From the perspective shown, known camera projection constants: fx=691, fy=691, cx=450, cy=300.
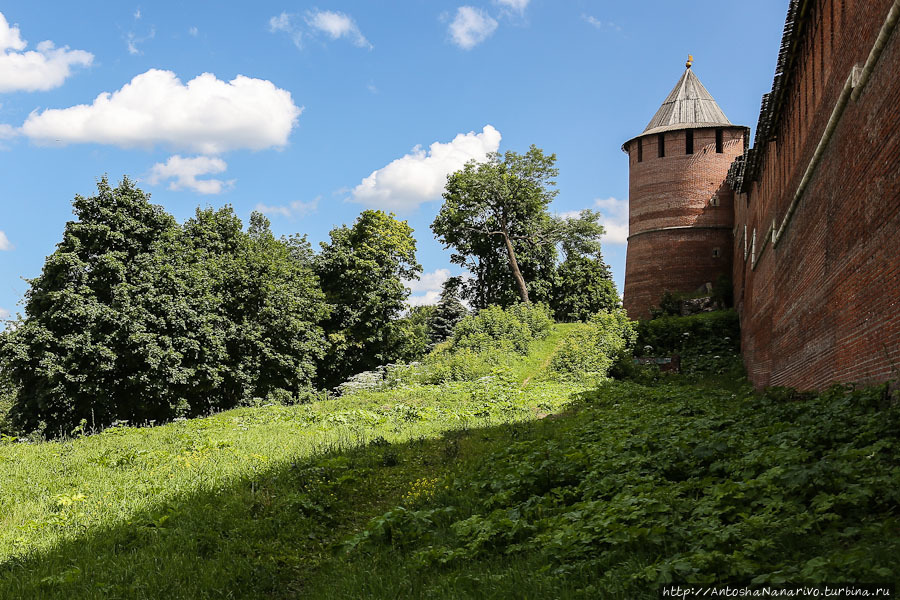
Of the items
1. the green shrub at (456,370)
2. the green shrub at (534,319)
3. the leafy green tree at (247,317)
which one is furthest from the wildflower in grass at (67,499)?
the green shrub at (534,319)

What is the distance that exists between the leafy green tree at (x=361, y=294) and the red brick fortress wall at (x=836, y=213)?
2285cm

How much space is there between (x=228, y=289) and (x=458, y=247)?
16539 millimetres

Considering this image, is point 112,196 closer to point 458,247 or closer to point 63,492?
point 63,492

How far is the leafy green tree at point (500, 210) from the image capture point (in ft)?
132

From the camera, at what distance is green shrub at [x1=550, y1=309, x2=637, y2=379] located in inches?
802

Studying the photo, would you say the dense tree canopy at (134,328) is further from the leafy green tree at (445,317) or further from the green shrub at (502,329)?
→ the leafy green tree at (445,317)

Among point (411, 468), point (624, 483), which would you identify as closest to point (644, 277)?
point (411, 468)

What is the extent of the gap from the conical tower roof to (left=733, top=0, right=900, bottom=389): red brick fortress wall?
17305mm

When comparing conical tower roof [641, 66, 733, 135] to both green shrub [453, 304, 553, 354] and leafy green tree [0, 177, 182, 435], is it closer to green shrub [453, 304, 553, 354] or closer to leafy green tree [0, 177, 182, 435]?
green shrub [453, 304, 553, 354]

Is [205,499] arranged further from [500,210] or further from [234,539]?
[500,210]

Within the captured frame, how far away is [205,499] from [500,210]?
34900mm

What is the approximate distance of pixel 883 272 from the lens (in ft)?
22.5

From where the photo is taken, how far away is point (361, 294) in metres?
35.0

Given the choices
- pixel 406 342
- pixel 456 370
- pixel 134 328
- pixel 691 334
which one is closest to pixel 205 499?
pixel 456 370
